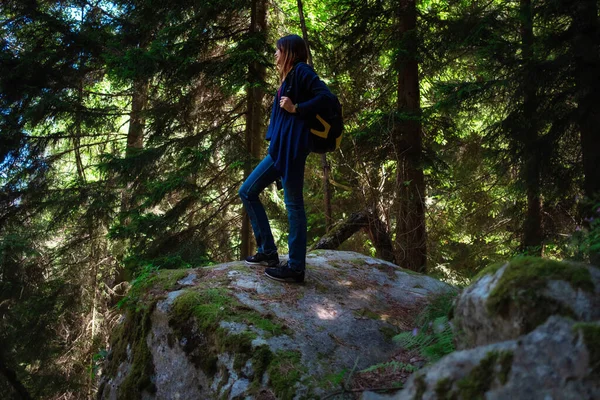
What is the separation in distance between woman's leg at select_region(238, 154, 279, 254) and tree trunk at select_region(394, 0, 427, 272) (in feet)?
10.7

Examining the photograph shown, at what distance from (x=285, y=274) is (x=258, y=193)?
0.83 metres

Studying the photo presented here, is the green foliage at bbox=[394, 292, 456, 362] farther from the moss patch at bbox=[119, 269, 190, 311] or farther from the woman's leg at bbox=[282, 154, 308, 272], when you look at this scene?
the moss patch at bbox=[119, 269, 190, 311]

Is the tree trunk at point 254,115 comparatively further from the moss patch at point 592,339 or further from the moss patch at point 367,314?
the moss patch at point 592,339

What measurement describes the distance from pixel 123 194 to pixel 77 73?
10.9 feet

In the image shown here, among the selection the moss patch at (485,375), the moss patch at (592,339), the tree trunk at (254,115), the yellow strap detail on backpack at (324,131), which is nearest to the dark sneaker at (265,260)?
the yellow strap detail on backpack at (324,131)

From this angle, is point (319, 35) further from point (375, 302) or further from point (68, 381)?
point (68, 381)

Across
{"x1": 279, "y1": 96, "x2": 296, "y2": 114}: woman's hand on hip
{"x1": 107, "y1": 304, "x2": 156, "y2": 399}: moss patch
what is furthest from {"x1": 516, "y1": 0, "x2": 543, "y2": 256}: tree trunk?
{"x1": 107, "y1": 304, "x2": 156, "y2": 399}: moss patch

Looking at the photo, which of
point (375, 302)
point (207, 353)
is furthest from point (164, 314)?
point (375, 302)

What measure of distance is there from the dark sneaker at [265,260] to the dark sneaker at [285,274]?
0.99 ft

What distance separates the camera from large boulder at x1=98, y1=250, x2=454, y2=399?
119 inches

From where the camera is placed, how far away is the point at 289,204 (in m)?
4.18

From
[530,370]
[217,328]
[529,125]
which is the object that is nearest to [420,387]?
[530,370]

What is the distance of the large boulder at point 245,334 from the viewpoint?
3023 millimetres

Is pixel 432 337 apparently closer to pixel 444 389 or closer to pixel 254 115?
pixel 444 389
